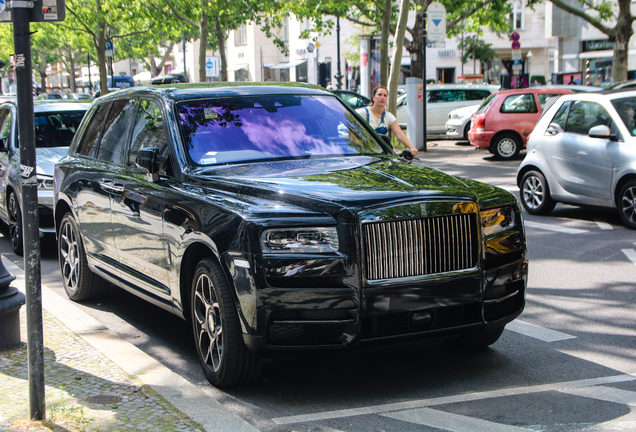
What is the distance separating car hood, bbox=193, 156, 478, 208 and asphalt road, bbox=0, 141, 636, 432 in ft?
3.05

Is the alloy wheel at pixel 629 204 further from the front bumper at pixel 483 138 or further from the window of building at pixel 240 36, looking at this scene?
the window of building at pixel 240 36

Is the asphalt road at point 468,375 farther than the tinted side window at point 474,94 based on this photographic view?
No

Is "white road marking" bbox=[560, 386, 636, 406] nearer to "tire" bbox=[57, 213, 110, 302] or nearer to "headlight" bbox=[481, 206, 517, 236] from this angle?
"headlight" bbox=[481, 206, 517, 236]

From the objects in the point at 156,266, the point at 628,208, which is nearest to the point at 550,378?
the point at 156,266

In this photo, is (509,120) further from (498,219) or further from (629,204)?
(498,219)

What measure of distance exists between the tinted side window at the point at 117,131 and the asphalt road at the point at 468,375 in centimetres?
133

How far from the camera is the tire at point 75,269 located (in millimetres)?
6910

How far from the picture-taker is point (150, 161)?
17.6ft

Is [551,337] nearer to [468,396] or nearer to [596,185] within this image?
[468,396]

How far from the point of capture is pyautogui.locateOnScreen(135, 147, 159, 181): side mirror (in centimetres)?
536

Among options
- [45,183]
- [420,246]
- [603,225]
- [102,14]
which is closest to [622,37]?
[603,225]

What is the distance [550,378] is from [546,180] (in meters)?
6.69

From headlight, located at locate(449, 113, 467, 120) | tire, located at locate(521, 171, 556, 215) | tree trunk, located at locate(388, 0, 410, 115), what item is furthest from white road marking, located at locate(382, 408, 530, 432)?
headlight, located at locate(449, 113, 467, 120)

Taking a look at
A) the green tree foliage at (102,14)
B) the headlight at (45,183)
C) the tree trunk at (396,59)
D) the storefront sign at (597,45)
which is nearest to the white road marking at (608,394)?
the headlight at (45,183)
